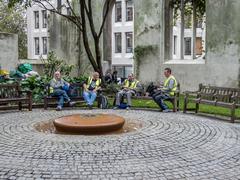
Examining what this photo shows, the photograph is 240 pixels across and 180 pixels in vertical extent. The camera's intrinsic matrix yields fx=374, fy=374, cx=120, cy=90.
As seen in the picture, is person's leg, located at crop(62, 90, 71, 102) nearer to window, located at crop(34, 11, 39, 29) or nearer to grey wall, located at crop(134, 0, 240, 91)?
grey wall, located at crop(134, 0, 240, 91)

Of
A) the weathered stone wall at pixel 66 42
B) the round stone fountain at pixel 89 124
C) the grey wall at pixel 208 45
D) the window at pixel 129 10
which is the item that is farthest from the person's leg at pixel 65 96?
the window at pixel 129 10

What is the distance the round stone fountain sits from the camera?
7637 millimetres

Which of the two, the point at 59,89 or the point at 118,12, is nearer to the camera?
the point at 59,89

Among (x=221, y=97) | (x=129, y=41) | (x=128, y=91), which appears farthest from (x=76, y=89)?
(x=129, y=41)

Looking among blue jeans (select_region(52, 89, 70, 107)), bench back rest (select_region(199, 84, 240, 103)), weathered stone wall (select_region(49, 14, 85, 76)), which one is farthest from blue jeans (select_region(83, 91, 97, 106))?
weathered stone wall (select_region(49, 14, 85, 76))

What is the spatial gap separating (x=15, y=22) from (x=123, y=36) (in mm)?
15600

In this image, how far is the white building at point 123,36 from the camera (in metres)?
43.6

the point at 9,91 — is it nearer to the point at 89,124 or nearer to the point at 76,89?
the point at 76,89

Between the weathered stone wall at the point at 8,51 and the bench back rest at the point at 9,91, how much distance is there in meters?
8.60

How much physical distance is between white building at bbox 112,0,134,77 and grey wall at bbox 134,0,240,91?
24440 millimetres

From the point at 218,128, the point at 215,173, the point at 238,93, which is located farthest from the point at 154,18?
the point at 215,173

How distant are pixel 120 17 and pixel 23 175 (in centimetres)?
4050

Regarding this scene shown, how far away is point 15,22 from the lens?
49656 mm

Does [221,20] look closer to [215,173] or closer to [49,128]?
[49,128]
